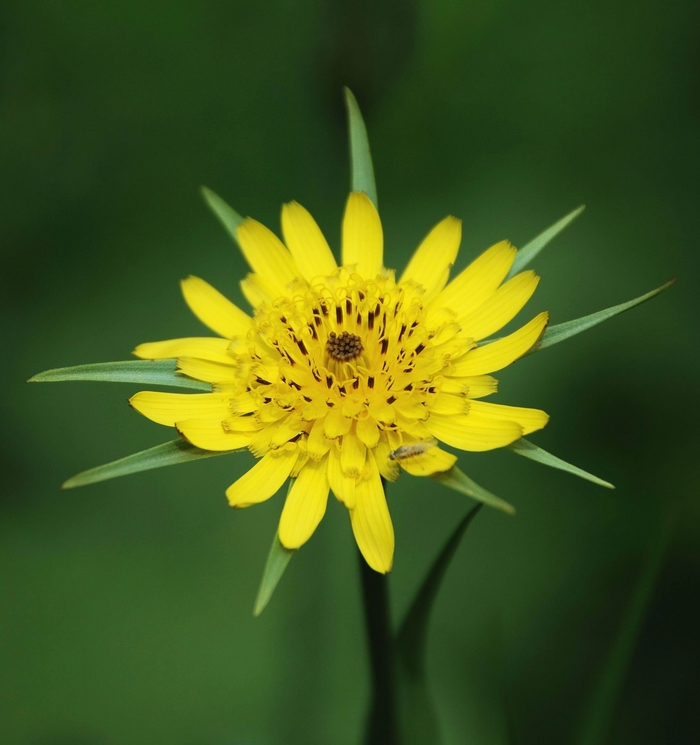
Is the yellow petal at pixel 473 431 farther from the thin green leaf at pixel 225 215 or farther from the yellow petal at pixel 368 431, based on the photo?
the thin green leaf at pixel 225 215

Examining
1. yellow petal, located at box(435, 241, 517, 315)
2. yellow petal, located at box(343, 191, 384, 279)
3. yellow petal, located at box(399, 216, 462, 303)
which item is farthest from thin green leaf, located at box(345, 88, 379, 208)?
yellow petal, located at box(435, 241, 517, 315)

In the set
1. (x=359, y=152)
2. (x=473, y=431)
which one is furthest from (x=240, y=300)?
(x=473, y=431)

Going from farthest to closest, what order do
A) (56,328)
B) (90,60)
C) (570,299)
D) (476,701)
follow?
(90,60) → (56,328) → (570,299) → (476,701)

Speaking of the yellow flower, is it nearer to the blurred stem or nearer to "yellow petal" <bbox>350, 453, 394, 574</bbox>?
"yellow petal" <bbox>350, 453, 394, 574</bbox>

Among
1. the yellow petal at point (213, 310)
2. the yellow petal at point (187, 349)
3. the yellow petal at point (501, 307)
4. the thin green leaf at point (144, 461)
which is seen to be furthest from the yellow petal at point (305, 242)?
the thin green leaf at point (144, 461)

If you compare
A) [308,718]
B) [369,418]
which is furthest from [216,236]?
[308,718]

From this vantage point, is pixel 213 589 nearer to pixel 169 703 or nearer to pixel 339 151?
pixel 169 703

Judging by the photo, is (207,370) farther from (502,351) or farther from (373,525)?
(502,351)
